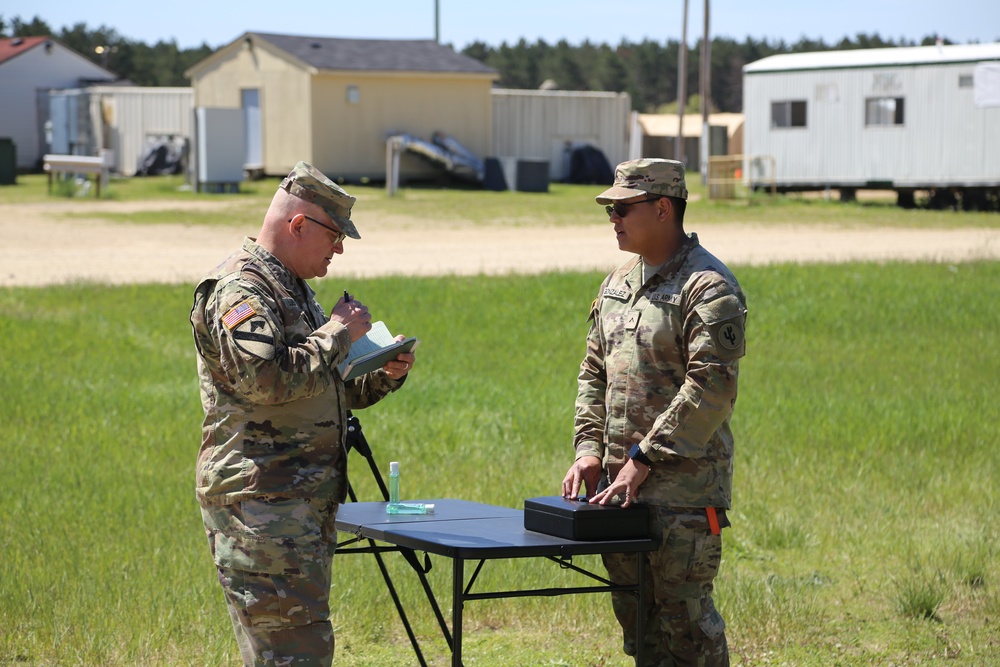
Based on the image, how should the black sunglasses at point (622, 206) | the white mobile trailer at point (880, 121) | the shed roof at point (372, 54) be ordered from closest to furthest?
the black sunglasses at point (622, 206), the white mobile trailer at point (880, 121), the shed roof at point (372, 54)

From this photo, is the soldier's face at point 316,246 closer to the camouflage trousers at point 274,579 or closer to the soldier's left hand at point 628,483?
the camouflage trousers at point 274,579

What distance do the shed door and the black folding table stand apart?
34726 millimetres

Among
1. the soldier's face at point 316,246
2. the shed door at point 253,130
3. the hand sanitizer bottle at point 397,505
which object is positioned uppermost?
the shed door at point 253,130

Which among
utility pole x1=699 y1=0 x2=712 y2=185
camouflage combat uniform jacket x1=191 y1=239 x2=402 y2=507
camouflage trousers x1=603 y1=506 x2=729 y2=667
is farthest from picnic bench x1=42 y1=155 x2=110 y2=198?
camouflage trousers x1=603 y1=506 x2=729 y2=667

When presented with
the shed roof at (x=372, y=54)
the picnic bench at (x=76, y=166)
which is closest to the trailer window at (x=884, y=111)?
the shed roof at (x=372, y=54)

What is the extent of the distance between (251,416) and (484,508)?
123 cm

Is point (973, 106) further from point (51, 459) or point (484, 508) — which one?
point (484, 508)

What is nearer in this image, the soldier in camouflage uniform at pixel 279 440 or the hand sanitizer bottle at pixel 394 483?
the soldier in camouflage uniform at pixel 279 440

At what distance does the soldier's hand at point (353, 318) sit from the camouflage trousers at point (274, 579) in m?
0.51

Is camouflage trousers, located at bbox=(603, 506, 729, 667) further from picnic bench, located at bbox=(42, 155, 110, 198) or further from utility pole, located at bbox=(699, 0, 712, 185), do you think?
utility pole, located at bbox=(699, 0, 712, 185)

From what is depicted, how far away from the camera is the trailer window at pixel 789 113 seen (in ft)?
105

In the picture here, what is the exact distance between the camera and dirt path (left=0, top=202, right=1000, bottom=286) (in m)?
17.7

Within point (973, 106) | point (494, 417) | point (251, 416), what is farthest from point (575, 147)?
point (251, 416)

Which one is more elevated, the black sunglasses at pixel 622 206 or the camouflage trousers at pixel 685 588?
the black sunglasses at pixel 622 206
